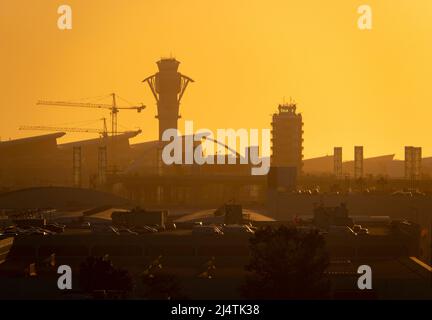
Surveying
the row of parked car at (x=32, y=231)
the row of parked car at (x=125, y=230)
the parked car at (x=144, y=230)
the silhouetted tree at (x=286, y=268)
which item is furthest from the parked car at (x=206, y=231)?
the silhouetted tree at (x=286, y=268)

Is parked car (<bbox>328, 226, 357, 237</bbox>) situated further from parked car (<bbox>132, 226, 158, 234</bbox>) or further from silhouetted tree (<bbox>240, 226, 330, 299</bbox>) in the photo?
silhouetted tree (<bbox>240, 226, 330, 299</bbox>)

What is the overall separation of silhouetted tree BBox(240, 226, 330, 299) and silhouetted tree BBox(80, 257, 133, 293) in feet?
18.1

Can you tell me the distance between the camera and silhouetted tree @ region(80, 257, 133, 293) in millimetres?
55500

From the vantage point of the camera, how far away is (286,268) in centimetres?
5994

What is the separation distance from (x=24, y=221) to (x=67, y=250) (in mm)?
28242

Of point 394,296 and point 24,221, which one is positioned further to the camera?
point 24,221

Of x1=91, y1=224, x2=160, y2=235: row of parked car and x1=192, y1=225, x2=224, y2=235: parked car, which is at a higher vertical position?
x1=192, y1=225, x2=224, y2=235: parked car

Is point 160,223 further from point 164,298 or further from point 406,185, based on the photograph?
point 406,185

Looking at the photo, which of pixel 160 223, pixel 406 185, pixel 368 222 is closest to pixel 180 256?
pixel 160 223

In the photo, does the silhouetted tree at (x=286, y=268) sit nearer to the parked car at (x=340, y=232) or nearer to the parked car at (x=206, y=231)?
the parked car at (x=206, y=231)

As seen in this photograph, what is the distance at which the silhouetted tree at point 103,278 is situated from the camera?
5550 centimetres

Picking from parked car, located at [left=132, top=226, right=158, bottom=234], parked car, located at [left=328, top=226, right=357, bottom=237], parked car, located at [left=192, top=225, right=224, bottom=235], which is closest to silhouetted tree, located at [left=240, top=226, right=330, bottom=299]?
parked car, located at [left=192, top=225, right=224, bottom=235]

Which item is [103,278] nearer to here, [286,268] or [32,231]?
[286,268]
